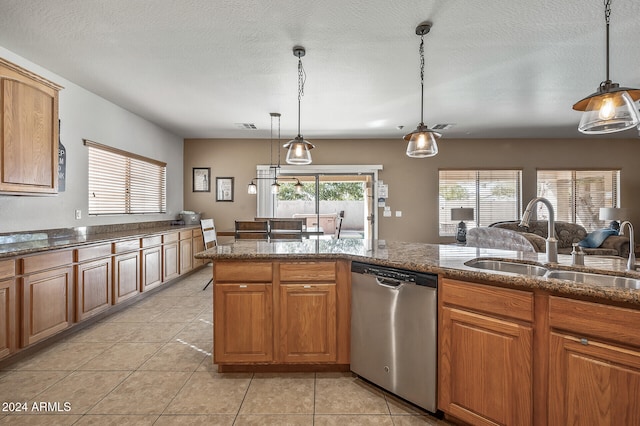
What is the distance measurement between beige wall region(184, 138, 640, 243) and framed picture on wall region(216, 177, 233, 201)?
10 cm

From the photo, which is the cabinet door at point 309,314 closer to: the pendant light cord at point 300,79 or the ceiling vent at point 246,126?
the pendant light cord at point 300,79

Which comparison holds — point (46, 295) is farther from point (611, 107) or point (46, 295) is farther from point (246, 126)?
point (611, 107)

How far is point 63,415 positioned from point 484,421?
93.4 inches

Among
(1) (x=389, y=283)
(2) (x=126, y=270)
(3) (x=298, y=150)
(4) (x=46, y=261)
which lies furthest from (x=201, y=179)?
(1) (x=389, y=283)

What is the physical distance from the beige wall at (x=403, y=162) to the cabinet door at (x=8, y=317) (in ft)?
13.1

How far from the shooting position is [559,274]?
1644mm

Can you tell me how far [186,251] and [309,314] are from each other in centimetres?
353

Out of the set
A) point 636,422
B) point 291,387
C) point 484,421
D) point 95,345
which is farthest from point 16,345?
point 636,422

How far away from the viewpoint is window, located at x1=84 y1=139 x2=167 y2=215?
383 centimetres

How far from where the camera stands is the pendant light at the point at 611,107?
1.32m

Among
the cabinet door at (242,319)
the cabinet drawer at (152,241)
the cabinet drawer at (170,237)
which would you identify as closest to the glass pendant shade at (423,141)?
the cabinet door at (242,319)

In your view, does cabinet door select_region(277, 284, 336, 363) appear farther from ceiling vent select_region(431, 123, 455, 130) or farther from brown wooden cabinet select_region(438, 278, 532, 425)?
ceiling vent select_region(431, 123, 455, 130)

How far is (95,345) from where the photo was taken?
2.64m

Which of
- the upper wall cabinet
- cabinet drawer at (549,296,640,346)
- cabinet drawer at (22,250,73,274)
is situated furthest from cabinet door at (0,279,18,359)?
cabinet drawer at (549,296,640,346)
